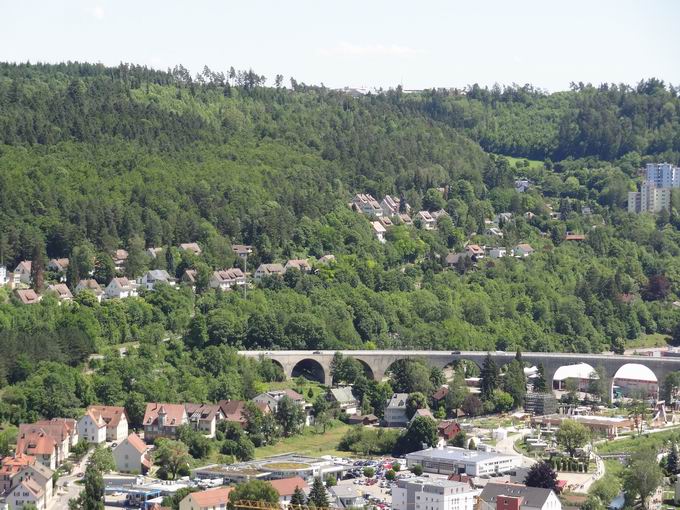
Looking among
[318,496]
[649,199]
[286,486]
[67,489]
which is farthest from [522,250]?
[318,496]

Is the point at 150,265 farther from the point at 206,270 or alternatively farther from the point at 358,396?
the point at 358,396

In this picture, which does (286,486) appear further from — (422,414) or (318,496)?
(422,414)

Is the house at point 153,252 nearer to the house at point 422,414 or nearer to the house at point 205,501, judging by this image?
the house at point 422,414

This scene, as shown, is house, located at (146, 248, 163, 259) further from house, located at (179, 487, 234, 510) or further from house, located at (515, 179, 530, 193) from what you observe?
house, located at (515, 179, 530, 193)

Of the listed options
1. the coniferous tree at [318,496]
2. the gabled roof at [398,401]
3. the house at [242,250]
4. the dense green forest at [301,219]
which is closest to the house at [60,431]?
the dense green forest at [301,219]

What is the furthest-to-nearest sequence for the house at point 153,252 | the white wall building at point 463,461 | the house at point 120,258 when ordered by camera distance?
1. the house at point 153,252
2. the house at point 120,258
3. the white wall building at point 463,461

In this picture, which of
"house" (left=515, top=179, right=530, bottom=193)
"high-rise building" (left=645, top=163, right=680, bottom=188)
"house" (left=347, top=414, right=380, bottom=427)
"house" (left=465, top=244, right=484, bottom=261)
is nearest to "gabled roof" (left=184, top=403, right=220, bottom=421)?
"house" (left=347, top=414, right=380, bottom=427)

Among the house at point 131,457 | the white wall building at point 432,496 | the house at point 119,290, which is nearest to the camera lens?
the white wall building at point 432,496
